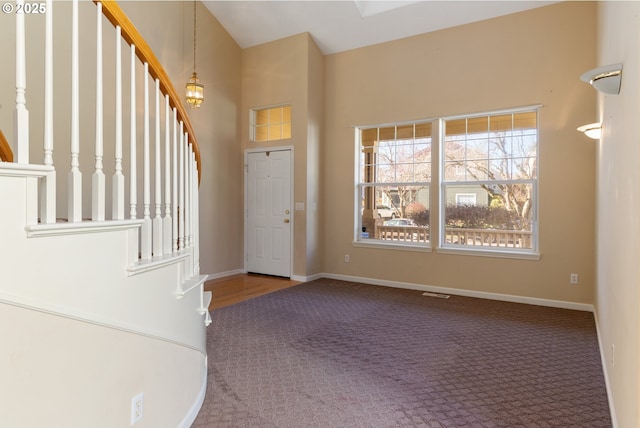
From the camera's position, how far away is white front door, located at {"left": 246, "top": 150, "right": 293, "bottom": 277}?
5625mm

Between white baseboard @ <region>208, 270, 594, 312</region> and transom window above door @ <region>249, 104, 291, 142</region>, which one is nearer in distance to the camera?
white baseboard @ <region>208, 270, 594, 312</region>

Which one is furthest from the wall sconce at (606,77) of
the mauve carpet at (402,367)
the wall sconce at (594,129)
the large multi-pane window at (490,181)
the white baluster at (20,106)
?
the large multi-pane window at (490,181)

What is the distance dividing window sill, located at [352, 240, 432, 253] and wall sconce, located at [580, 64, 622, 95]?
320 centimetres

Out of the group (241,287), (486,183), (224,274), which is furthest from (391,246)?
(224,274)

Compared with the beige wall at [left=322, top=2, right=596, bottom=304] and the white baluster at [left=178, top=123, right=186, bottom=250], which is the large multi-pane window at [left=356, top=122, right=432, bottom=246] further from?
the white baluster at [left=178, top=123, right=186, bottom=250]

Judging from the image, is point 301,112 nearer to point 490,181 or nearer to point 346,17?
point 346,17

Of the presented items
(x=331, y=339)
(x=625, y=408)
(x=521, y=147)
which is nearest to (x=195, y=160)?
(x=331, y=339)

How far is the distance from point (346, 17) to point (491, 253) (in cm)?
371

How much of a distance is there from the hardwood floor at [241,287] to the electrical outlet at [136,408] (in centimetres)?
254

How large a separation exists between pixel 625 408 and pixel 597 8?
4.13m

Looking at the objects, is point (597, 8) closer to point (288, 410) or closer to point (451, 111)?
point (451, 111)

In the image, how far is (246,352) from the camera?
2.84 metres

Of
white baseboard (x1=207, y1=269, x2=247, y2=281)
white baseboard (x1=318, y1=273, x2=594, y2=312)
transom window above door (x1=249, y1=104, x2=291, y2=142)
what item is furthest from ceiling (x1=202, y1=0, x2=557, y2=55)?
white baseboard (x1=207, y1=269, x2=247, y2=281)

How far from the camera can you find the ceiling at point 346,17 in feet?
14.7
